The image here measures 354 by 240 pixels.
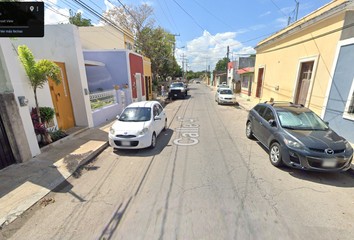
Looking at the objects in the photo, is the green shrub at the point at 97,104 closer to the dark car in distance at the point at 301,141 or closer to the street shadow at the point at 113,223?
the street shadow at the point at 113,223

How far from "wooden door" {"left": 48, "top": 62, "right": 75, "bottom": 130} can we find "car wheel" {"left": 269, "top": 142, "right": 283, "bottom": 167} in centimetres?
791

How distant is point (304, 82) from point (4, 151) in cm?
1318

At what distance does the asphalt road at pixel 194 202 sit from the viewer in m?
2.61

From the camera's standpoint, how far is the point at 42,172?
4.24 metres

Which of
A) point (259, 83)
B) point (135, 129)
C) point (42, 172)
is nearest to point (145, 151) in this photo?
point (135, 129)

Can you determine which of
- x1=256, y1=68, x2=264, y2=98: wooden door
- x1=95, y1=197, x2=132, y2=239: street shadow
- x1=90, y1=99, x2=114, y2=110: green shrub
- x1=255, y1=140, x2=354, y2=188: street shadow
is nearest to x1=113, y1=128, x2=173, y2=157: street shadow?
x1=95, y1=197, x2=132, y2=239: street shadow

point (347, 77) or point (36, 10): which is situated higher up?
point (36, 10)

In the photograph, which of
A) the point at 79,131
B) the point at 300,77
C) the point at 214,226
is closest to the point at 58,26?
the point at 79,131

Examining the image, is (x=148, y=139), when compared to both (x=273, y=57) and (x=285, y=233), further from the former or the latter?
(x=273, y=57)

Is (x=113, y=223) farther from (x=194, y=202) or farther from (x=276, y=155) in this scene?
(x=276, y=155)

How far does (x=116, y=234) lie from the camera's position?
2562mm

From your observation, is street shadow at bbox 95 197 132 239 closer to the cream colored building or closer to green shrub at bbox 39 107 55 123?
green shrub at bbox 39 107 55 123

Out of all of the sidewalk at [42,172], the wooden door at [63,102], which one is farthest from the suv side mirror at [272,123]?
the wooden door at [63,102]

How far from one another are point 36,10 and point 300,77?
12349mm
